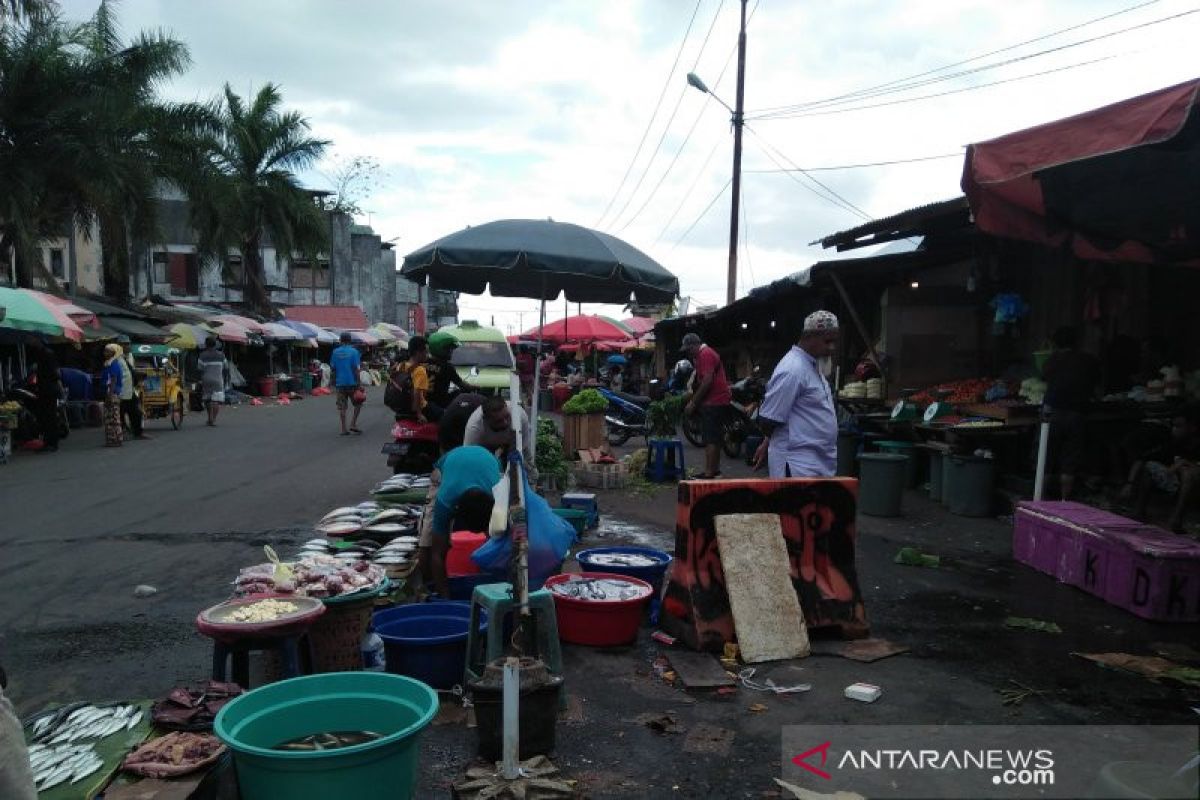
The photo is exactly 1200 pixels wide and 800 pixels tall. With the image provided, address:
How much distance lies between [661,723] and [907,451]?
7997 millimetres

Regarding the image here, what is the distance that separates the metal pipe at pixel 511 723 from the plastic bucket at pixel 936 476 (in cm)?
820

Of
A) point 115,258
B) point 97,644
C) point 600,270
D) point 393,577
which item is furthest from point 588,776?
point 115,258

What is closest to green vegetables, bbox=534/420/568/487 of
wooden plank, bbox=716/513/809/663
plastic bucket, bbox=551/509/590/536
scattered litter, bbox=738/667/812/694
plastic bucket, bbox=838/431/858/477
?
plastic bucket, bbox=551/509/590/536

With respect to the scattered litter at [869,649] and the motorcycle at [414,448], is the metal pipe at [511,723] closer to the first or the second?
the scattered litter at [869,649]

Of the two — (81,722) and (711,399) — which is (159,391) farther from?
(81,722)

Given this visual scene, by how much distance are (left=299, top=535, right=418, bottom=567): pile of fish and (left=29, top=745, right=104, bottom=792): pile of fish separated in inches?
93.5

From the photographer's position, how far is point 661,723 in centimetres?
411

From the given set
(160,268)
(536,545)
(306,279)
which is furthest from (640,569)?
(306,279)

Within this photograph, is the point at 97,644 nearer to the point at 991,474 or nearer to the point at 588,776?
the point at 588,776

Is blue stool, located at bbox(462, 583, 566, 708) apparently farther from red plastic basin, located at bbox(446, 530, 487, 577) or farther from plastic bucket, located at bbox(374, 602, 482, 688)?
red plastic basin, located at bbox(446, 530, 487, 577)

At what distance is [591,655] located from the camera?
509cm

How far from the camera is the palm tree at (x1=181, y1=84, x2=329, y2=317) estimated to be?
3400 centimetres

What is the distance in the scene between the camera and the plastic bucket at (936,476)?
10320mm

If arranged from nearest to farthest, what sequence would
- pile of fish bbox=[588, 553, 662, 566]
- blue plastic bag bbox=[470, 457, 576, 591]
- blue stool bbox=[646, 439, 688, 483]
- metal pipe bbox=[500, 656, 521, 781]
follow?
1. metal pipe bbox=[500, 656, 521, 781]
2. blue plastic bag bbox=[470, 457, 576, 591]
3. pile of fish bbox=[588, 553, 662, 566]
4. blue stool bbox=[646, 439, 688, 483]
